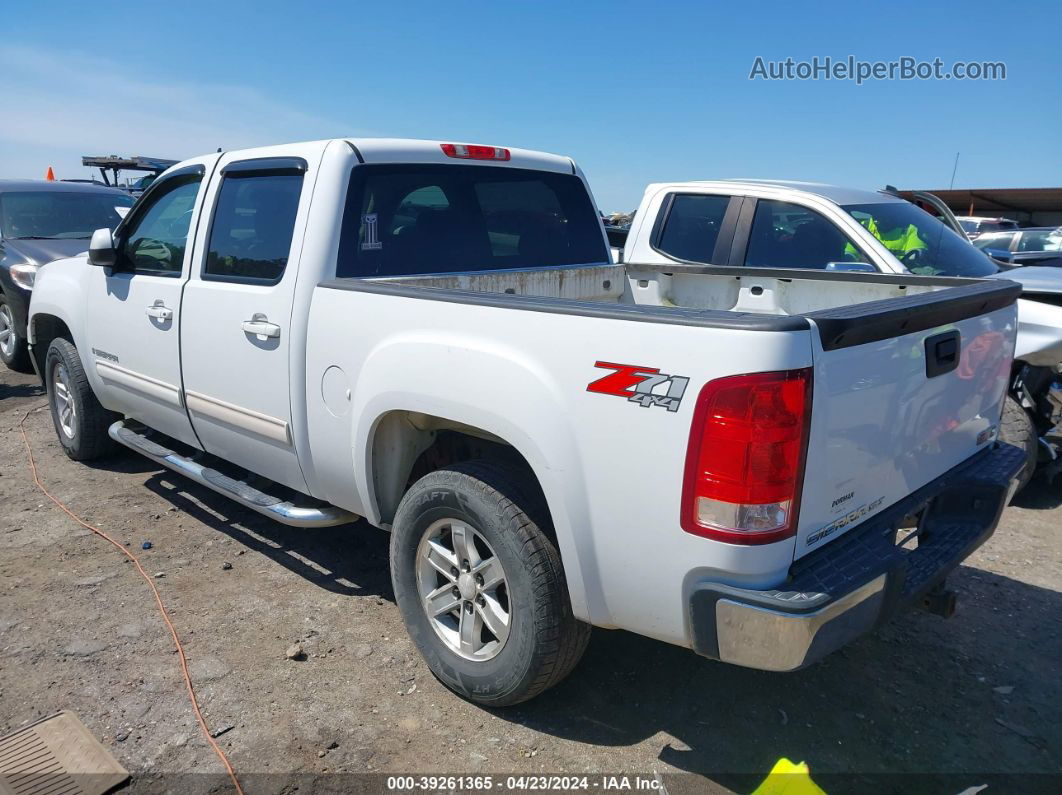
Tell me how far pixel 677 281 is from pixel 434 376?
2.67 m

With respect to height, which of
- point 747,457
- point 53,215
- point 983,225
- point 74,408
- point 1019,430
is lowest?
point 74,408

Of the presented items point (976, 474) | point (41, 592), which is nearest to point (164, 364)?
point (41, 592)

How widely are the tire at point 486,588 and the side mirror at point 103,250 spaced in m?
2.65

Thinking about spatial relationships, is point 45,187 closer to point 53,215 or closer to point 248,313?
point 53,215

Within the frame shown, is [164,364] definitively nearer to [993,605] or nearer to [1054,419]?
[993,605]

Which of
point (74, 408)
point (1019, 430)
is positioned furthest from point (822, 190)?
point (74, 408)

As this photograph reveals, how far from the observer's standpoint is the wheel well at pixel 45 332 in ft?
18.1

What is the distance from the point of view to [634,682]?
3.11m

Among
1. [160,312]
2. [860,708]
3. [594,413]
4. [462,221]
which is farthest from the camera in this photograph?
[160,312]

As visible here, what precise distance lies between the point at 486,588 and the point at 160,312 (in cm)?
248

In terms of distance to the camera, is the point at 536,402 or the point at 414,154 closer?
the point at 536,402

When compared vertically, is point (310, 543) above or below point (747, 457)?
below

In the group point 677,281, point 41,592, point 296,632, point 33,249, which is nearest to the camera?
point 296,632

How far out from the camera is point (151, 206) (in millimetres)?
4566
